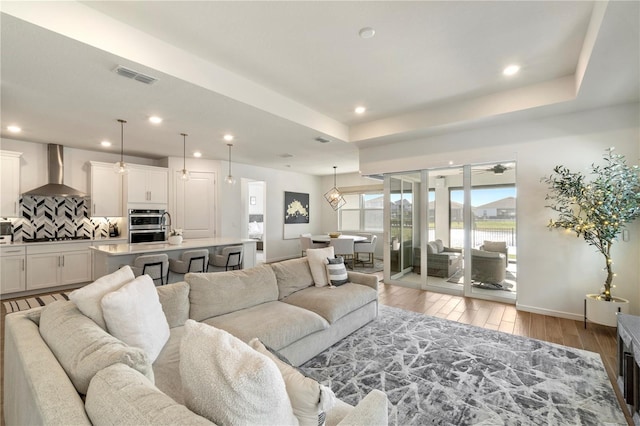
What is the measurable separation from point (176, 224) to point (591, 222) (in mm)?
7274

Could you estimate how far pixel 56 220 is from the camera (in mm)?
5637

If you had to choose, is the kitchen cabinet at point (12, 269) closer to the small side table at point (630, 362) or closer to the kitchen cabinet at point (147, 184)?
the kitchen cabinet at point (147, 184)

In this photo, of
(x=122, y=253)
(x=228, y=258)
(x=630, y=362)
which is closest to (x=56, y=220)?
(x=122, y=253)

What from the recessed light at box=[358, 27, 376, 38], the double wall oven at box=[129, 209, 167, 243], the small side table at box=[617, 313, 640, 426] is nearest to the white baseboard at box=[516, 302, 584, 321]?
the small side table at box=[617, 313, 640, 426]

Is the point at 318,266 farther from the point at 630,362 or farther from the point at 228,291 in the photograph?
the point at 630,362

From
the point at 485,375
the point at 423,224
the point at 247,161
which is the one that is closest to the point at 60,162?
the point at 247,161

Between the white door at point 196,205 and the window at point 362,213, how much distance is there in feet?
14.4

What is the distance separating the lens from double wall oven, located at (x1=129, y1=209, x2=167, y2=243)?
602cm

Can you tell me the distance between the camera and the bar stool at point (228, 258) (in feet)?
15.8

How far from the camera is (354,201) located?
9.66 meters

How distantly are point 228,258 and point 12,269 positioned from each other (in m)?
3.53

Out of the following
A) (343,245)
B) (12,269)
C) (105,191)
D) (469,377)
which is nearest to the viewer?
(469,377)

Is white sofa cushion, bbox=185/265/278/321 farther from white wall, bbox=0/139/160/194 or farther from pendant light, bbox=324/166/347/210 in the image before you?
pendant light, bbox=324/166/347/210

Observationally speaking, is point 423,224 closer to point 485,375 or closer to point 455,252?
point 455,252
